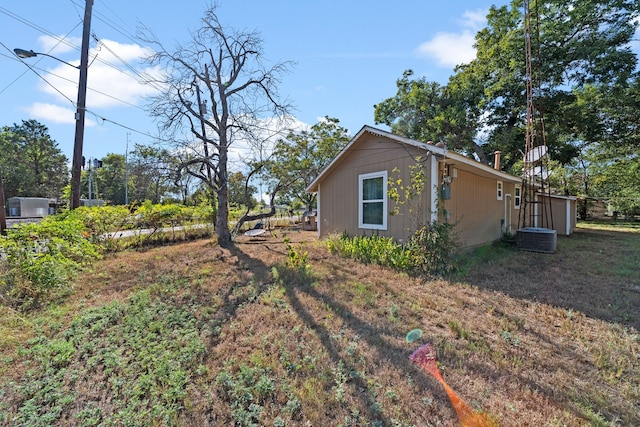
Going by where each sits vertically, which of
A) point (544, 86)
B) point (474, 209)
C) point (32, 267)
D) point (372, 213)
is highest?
point (544, 86)

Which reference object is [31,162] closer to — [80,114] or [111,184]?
[111,184]

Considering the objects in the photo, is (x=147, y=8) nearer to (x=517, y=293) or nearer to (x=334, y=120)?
(x=517, y=293)

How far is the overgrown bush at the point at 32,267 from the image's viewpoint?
3.81 m

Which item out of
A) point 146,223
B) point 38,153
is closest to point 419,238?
point 146,223

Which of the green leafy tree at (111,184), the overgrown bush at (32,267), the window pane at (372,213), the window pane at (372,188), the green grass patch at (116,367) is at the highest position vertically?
the green leafy tree at (111,184)

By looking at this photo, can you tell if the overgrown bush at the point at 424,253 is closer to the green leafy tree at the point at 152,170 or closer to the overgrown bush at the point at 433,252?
the overgrown bush at the point at 433,252

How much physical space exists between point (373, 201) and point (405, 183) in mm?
1095

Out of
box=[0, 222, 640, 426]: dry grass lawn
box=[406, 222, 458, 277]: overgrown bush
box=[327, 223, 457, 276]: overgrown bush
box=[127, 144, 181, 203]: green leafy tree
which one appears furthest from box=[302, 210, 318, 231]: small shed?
box=[0, 222, 640, 426]: dry grass lawn

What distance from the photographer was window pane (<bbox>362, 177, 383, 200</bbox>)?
276 inches

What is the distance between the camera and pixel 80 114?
7379 millimetres

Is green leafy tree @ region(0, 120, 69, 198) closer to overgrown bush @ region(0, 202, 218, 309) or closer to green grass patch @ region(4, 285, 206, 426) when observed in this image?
overgrown bush @ region(0, 202, 218, 309)

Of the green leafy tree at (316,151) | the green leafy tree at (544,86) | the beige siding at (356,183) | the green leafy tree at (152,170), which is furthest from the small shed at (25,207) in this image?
the green leafy tree at (544,86)

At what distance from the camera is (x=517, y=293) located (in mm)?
4199

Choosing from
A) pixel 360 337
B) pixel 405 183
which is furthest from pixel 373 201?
pixel 360 337
